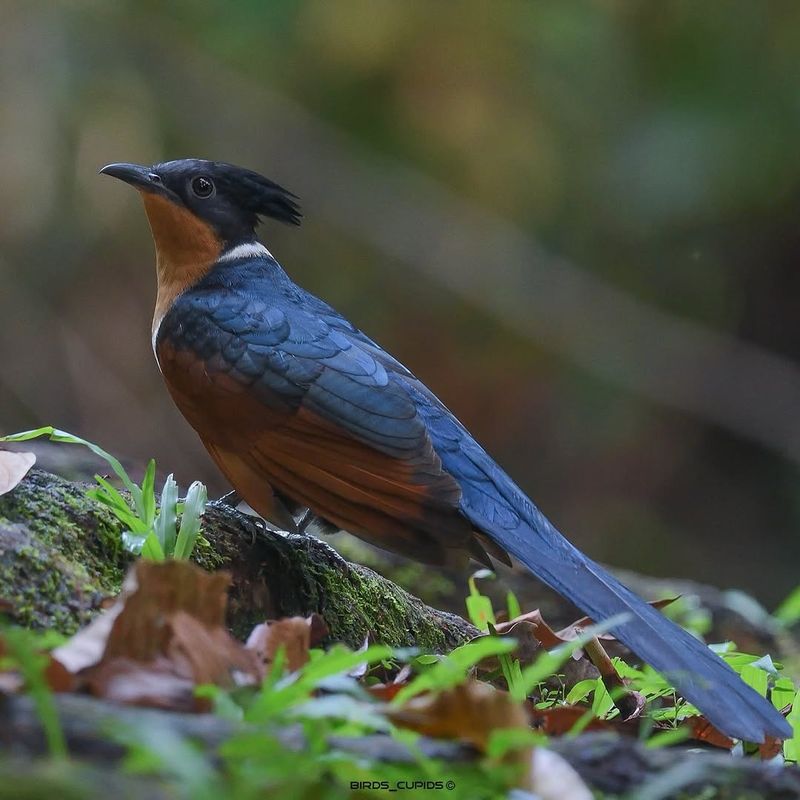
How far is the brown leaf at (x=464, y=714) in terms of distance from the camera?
80.3 inches

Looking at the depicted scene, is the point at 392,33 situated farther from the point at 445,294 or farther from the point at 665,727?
the point at 665,727

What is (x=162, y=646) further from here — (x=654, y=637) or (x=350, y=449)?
(x=350, y=449)

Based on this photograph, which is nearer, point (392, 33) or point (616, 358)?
point (392, 33)

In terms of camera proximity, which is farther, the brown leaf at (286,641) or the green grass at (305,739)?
the brown leaf at (286,641)

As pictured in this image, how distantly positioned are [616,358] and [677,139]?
1.89 meters

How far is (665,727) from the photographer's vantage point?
3.21 meters

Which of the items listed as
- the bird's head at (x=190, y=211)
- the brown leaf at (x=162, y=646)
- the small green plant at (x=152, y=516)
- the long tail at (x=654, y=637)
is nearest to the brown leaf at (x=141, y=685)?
the brown leaf at (x=162, y=646)

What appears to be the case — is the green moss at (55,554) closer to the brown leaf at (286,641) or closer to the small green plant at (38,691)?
→ the brown leaf at (286,641)

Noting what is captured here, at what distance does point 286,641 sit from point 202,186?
9.05ft

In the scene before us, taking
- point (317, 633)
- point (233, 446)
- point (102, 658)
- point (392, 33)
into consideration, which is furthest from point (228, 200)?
point (392, 33)

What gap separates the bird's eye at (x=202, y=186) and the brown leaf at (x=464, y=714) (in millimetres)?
3189

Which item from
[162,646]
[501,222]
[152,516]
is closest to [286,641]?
[162,646]

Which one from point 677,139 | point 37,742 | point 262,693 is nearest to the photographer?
point 37,742

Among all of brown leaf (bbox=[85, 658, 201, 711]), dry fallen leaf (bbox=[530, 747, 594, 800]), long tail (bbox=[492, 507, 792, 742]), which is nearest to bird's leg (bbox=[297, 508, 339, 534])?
long tail (bbox=[492, 507, 792, 742])
